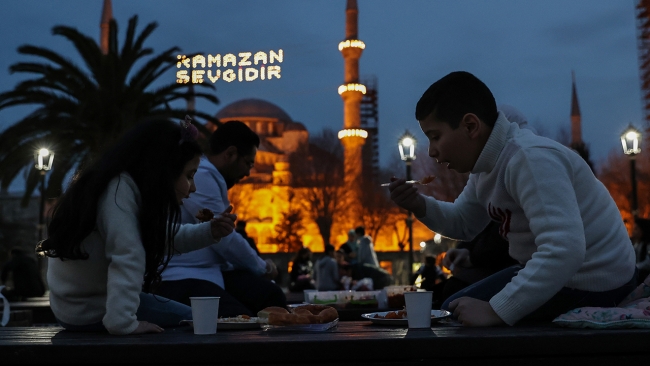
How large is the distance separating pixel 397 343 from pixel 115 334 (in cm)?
107

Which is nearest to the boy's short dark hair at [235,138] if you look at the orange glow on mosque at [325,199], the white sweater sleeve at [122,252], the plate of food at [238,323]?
the white sweater sleeve at [122,252]

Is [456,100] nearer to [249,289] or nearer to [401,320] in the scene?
[401,320]

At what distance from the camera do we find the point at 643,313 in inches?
95.8

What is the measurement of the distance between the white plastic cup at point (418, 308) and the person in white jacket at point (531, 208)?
5.3 inches

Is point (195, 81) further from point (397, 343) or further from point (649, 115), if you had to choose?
point (649, 115)

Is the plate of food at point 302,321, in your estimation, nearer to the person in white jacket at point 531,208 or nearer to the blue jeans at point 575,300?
the person in white jacket at point 531,208

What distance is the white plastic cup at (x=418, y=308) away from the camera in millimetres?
2541

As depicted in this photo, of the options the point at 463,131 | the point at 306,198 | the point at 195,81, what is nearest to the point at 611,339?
the point at 463,131

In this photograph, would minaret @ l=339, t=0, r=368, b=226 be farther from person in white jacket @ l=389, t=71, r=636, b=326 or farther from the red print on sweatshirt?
person in white jacket @ l=389, t=71, r=636, b=326

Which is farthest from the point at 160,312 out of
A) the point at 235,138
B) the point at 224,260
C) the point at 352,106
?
the point at 352,106

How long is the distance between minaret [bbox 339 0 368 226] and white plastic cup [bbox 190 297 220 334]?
150 feet

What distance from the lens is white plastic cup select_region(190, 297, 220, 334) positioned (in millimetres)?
2553

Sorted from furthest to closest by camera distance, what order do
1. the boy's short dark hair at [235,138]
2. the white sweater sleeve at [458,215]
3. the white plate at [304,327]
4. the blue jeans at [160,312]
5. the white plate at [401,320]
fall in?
the boy's short dark hair at [235,138]
the white sweater sleeve at [458,215]
the blue jeans at [160,312]
the white plate at [401,320]
the white plate at [304,327]

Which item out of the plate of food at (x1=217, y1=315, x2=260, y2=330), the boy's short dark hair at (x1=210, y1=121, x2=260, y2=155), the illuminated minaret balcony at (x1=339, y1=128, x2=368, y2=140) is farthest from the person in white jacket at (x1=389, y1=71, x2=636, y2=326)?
the illuminated minaret balcony at (x1=339, y1=128, x2=368, y2=140)
